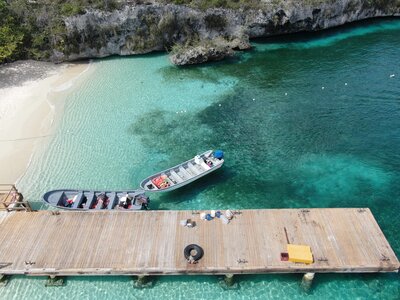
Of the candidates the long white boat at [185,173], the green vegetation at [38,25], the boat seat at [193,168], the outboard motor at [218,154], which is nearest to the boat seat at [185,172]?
the long white boat at [185,173]

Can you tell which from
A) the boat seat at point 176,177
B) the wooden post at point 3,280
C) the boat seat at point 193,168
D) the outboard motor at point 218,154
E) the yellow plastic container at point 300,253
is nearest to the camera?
the yellow plastic container at point 300,253

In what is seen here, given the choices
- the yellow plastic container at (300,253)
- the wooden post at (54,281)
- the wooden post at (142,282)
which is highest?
the yellow plastic container at (300,253)

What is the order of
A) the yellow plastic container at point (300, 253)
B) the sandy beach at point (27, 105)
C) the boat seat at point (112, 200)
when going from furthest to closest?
the sandy beach at point (27, 105), the boat seat at point (112, 200), the yellow plastic container at point (300, 253)

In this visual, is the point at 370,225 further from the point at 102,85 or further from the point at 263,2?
the point at 263,2

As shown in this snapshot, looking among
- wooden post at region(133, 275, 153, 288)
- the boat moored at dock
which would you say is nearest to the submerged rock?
the boat moored at dock

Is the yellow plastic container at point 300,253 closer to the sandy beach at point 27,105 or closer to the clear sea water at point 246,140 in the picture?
the clear sea water at point 246,140

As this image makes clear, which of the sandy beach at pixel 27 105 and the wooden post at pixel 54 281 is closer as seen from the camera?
the wooden post at pixel 54 281

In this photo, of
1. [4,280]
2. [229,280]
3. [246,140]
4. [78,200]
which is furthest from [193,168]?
[4,280]
